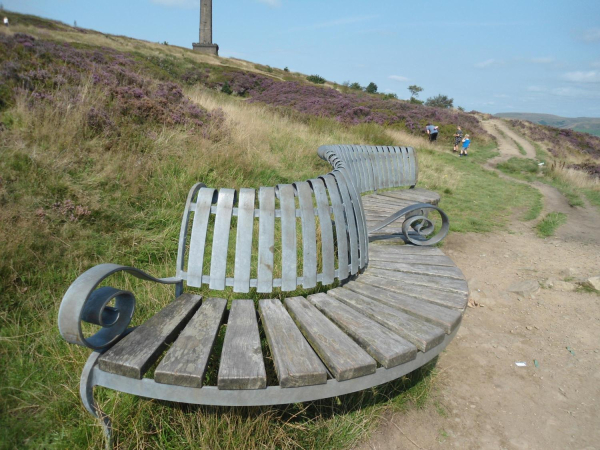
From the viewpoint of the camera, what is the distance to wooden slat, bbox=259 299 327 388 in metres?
1.52

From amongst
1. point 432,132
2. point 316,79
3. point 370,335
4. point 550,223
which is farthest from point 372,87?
point 370,335

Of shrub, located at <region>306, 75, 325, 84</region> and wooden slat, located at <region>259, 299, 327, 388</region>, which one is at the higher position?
shrub, located at <region>306, 75, 325, 84</region>

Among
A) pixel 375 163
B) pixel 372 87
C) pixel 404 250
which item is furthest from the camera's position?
pixel 372 87

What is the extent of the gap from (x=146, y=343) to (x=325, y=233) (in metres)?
1.13

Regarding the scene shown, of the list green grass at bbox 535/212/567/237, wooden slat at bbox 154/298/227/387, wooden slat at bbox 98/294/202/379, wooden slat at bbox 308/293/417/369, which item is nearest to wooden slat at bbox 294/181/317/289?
wooden slat at bbox 308/293/417/369

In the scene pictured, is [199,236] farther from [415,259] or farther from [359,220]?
[415,259]

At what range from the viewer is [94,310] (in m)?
1.59

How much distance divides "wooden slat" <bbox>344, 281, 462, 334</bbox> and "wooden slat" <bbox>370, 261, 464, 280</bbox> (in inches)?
14.4

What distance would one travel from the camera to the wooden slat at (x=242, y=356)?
1484mm

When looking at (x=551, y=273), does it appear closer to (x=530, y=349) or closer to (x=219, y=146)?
(x=530, y=349)

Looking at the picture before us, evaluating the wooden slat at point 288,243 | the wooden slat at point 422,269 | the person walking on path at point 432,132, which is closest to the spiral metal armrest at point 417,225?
the wooden slat at point 422,269

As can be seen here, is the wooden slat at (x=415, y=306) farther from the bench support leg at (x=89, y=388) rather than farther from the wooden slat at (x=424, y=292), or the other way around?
the bench support leg at (x=89, y=388)

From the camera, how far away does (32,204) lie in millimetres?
3264

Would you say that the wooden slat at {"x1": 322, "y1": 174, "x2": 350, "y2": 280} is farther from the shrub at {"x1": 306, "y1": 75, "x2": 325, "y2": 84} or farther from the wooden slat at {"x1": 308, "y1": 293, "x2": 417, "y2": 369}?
the shrub at {"x1": 306, "y1": 75, "x2": 325, "y2": 84}
